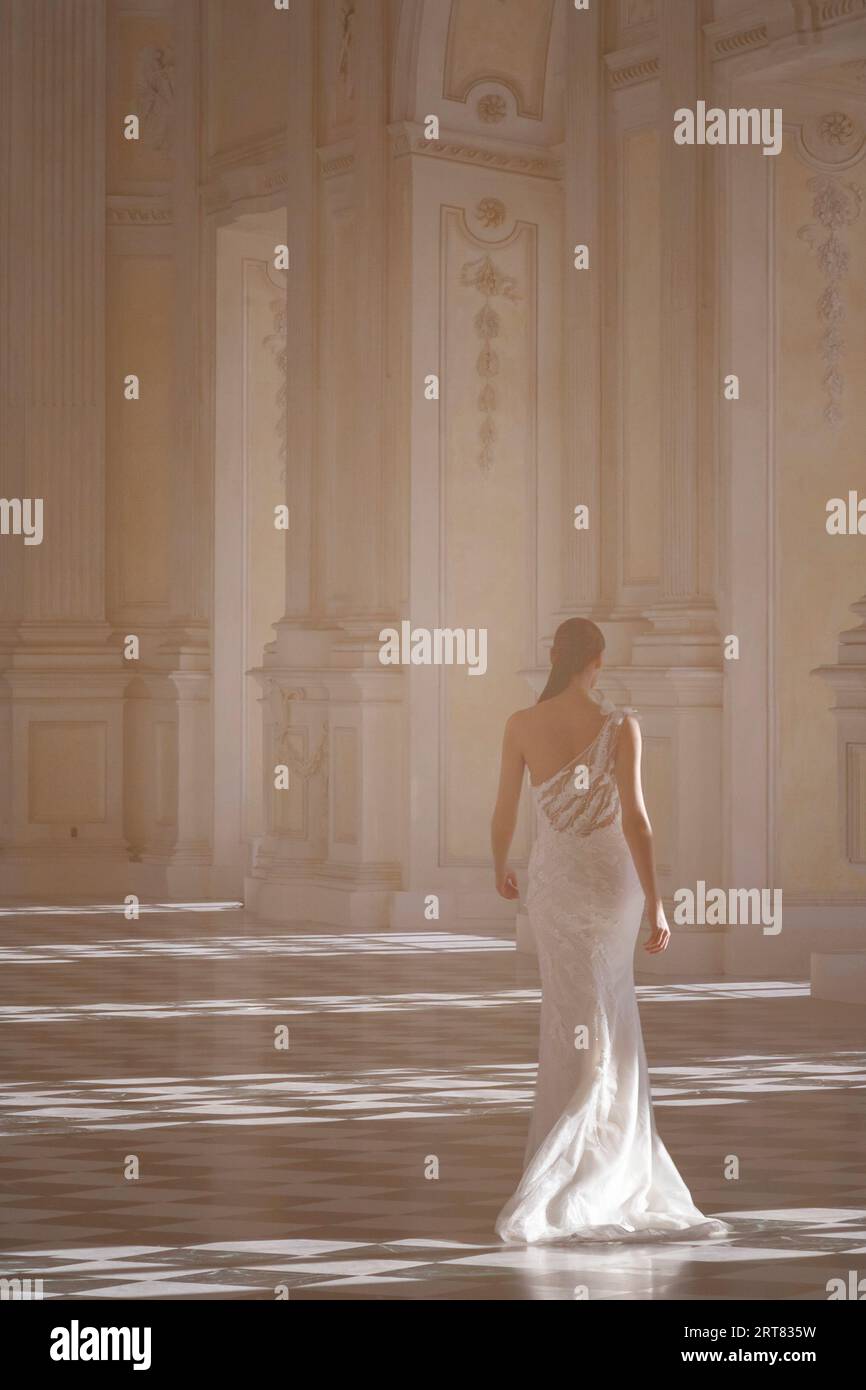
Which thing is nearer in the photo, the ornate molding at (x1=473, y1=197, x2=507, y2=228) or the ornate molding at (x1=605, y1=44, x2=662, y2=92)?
the ornate molding at (x1=605, y1=44, x2=662, y2=92)

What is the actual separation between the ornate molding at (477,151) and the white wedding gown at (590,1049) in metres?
9.41

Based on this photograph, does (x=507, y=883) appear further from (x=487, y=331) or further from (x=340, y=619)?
(x=487, y=331)

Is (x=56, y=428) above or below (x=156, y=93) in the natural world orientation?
below

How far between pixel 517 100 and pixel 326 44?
1.52 meters

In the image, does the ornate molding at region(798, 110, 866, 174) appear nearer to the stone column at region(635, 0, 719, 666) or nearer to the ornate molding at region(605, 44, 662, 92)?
the stone column at region(635, 0, 719, 666)

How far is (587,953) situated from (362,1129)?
1.67 metres

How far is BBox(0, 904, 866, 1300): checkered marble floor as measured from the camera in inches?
221

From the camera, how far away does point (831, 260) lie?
12664 mm

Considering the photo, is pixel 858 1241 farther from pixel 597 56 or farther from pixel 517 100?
pixel 517 100

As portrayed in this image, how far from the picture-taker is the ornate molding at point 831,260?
12656 millimetres

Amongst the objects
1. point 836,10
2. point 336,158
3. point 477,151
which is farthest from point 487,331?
point 836,10

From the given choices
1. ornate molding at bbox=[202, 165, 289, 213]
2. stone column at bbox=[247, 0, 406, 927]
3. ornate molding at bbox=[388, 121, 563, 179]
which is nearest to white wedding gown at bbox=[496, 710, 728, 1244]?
stone column at bbox=[247, 0, 406, 927]

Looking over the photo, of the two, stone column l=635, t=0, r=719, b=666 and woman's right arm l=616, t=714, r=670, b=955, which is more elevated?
stone column l=635, t=0, r=719, b=666

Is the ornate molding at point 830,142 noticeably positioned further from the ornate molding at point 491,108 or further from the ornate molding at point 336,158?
the ornate molding at point 336,158
